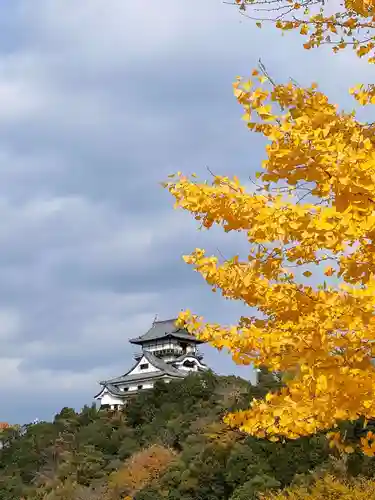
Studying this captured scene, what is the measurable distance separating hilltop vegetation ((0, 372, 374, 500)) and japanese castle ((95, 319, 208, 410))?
2529 cm

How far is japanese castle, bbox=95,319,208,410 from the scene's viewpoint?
4750cm

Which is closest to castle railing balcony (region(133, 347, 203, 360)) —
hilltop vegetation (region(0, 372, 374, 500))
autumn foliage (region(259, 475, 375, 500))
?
hilltop vegetation (region(0, 372, 374, 500))

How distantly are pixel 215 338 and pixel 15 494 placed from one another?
12.4 metres

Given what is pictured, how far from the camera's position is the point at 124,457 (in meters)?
14.7

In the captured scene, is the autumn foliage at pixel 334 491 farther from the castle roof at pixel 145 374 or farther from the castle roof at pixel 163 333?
the castle roof at pixel 163 333

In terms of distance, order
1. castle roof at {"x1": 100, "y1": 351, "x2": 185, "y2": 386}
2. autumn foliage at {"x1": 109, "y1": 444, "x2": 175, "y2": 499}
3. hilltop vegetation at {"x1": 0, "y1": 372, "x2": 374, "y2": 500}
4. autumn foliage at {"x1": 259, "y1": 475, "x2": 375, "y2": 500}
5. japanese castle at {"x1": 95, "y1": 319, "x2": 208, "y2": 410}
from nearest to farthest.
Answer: autumn foliage at {"x1": 259, "y1": 475, "x2": 375, "y2": 500} → hilltop vegetation at {"x1": 0, "y1": 372, "x2": 374, "y2": 500} → autumn foliage at {"x1": 109, "y1": 444, "x2": 175, "y2": 499} → castle roof at {"x1": 100, "y1": 351, "x2": 185, "y2": 386} → japanese castle at {"x1": 95, "y1": 319, "x2": 208, "y2": 410}

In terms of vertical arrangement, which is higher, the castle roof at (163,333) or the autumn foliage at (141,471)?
the castle roof at (163,333)

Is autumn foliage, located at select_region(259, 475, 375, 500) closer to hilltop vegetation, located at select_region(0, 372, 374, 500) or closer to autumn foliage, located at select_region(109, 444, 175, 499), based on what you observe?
hilltop vegetation, located at select_region(0, 372, 374, 500)

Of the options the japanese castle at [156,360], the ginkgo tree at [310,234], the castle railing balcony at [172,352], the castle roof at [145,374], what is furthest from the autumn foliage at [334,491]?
the castle railing balcony at [172,352]

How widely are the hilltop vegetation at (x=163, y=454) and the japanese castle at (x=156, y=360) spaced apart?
2529 centimetres

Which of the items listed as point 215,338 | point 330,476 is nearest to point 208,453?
point 330,476

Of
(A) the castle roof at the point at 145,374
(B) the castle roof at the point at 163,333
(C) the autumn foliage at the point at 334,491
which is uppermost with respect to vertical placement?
(B) the castle roof at the point at 163,333

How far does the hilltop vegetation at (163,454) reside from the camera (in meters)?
10.4

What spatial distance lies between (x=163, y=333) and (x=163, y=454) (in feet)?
142
